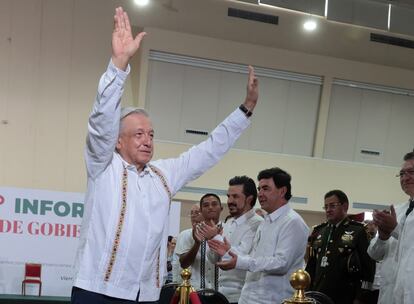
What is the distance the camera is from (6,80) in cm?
654

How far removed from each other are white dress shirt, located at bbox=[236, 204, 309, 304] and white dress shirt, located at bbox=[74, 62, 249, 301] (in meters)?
1.01

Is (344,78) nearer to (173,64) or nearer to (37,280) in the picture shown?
(173,64)

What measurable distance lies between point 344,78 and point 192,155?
6.27m

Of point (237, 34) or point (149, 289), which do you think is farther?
point (237, 34)

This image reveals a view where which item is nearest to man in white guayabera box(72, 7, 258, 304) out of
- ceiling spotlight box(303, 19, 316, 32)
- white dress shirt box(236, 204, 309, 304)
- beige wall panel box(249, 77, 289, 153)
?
white dress shirt box(236, 204, 309, 304)

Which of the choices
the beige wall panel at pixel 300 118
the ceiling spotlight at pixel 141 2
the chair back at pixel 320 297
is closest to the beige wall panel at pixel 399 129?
the beige wall panel at pixel 300 118

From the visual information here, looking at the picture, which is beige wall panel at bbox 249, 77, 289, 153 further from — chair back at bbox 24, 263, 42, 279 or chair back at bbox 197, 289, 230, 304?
chair back at bbox 197, 289, 230, 304

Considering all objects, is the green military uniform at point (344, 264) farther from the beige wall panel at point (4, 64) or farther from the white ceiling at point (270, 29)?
the beige wall panel at point (4, 64)

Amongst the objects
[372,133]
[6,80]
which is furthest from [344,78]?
[6,80]

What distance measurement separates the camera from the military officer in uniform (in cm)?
364

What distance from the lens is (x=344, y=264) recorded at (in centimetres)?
368

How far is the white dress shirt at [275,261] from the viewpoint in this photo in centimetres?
250

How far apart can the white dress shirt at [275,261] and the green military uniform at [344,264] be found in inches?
44.3

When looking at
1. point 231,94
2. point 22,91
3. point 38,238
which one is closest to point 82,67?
point 22,91
